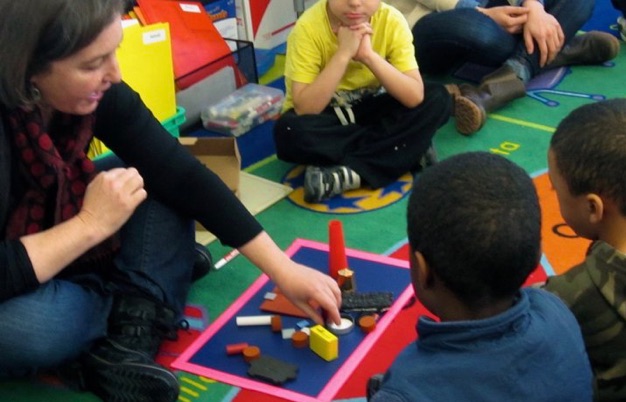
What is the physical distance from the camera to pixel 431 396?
785 mm

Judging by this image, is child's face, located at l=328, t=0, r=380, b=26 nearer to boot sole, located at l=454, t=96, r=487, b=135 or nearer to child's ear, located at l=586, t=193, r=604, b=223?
boot sole, located at l=454, t=96, r=487, b=135

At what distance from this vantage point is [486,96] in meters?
2.15

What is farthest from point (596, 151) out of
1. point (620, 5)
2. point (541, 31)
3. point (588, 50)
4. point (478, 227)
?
point (620, 5)

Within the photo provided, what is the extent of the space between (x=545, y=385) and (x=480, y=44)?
1604 millimetres

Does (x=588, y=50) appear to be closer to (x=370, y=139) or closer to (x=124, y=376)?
(x=370, y=139)

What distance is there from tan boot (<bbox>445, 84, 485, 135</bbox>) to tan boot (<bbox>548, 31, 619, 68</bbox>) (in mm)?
543

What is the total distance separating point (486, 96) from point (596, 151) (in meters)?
1.13

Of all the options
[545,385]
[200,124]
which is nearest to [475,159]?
[545,385]

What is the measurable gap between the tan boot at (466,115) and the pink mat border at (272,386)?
0.65 meters

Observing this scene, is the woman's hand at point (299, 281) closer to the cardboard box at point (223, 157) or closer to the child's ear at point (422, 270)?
the child's ear at point (422, 270)

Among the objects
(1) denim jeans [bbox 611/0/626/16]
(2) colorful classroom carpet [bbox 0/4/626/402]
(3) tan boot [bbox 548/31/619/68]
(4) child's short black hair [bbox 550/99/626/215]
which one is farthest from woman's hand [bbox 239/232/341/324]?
(1) denim jeans [bbox 611/0/626/16]

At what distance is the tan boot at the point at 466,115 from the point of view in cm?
202

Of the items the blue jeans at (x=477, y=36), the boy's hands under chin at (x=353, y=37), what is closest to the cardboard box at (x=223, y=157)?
the boy's hands under chin at (x=353, y=37)

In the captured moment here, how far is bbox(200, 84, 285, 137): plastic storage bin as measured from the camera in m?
2.08
